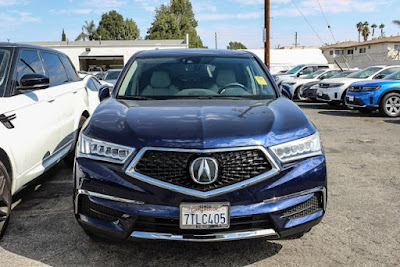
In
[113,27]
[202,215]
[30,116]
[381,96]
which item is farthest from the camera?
[113,27]

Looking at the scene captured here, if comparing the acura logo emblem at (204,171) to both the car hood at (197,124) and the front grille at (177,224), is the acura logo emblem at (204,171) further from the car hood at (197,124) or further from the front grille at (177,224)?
the front grille at (177,224)

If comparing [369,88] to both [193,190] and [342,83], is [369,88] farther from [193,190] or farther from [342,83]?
[193,190]

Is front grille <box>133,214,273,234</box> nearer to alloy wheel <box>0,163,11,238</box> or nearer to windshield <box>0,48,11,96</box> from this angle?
alloy wheel <box>0,163,11,238</box>

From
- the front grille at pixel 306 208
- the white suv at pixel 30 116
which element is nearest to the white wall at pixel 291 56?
the white suv at pixel 30 116

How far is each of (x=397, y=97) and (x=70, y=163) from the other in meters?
9.44

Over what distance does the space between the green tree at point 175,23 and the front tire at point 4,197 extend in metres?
69.6

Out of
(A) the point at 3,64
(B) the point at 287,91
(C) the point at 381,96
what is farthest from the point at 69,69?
(C) the point at 381,96

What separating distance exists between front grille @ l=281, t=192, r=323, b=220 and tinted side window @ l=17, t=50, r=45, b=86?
9.29 ft

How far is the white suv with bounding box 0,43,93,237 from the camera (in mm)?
3445

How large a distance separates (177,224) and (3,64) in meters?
2.56

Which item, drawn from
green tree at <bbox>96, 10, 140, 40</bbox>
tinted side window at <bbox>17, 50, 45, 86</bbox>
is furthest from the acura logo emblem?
green tree at <bbox>96, 10, 140, 40</bbox>

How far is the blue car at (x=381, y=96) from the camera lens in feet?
37.5

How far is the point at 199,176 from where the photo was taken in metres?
2.62

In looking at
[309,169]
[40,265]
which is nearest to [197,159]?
[309,169]
